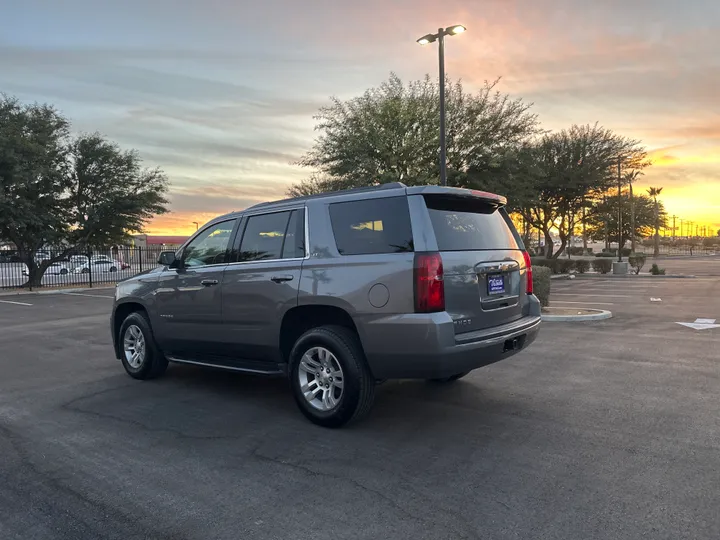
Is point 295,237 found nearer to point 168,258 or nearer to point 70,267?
point 168,258

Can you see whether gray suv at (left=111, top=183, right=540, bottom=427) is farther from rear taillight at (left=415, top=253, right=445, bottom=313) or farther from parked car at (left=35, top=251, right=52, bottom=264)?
parked car at (left=35, top=251, right=52, bottom=264)

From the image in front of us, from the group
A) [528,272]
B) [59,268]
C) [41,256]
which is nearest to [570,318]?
[528,272]

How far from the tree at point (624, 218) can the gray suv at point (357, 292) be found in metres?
31.9

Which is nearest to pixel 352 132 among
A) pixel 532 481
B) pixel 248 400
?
pixel 248 400

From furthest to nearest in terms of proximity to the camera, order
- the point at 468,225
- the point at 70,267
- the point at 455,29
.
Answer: the point at 70,267 < the point at 455,29 < the point at 468,225

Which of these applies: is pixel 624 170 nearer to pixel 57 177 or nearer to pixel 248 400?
pixel 57 177

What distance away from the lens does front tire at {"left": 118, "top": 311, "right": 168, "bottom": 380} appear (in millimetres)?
6656

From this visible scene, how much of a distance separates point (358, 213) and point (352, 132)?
1743 cm

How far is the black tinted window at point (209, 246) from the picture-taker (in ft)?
19.7

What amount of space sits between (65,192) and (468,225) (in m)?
25.1

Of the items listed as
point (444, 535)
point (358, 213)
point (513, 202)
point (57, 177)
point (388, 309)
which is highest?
point (57, 177)

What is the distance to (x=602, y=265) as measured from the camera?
3162 cm

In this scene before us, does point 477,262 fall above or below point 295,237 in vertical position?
below

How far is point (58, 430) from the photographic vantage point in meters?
4.95
